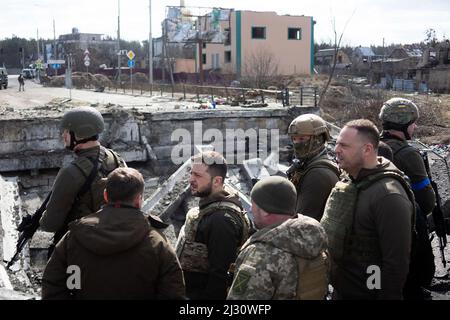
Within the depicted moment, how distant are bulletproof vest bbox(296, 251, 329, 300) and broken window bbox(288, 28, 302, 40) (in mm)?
47682

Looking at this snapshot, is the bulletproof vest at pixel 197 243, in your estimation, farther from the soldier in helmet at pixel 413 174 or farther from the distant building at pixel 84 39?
the distant building at pixel 84 39

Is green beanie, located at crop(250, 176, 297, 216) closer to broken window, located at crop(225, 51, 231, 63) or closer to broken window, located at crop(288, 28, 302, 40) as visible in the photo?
broken window, located at crop(225, 51, 231, 63)

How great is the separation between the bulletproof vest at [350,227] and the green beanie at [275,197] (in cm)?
53

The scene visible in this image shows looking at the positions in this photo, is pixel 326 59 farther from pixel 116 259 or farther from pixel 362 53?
pixel 116 259

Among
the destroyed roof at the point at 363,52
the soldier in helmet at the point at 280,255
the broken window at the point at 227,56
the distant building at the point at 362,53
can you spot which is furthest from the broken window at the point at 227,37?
the soldier in helmet at the point at 280,255

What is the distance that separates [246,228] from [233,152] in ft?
29.7

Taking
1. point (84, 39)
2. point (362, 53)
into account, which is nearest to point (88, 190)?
point (362, 53)

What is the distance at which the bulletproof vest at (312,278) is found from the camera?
226 centimetres

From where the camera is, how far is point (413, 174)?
146 inches

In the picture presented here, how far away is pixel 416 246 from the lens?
3373 millimetres

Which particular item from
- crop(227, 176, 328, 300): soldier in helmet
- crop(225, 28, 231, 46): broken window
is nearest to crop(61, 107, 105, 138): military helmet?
crop(227, 176, 328, 300): soldier in helmet
